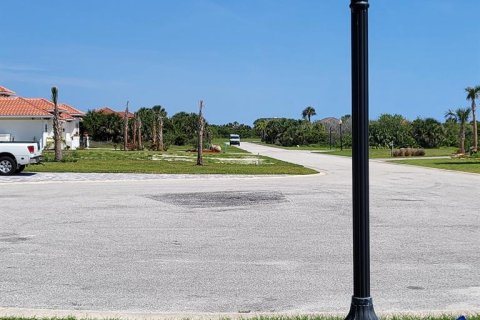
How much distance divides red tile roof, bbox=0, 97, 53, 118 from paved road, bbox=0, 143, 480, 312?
36.0 meters

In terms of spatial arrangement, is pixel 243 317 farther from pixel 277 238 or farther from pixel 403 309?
pixel 277 238

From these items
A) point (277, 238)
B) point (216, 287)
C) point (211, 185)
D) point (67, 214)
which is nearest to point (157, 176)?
point (211, 185)

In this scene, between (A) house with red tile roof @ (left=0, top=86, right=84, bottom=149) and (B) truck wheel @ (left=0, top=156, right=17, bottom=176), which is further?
(A) house with red tile roof @ (left=0, top=86, right=84, bottom=149)

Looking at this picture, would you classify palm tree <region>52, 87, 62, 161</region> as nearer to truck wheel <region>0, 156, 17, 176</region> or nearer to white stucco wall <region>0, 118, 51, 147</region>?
truck wheel <region>0, 156, 17, 176</region>

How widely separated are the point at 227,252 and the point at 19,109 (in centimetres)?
4822

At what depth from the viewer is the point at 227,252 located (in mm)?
9172

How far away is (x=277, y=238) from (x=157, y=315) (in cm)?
501

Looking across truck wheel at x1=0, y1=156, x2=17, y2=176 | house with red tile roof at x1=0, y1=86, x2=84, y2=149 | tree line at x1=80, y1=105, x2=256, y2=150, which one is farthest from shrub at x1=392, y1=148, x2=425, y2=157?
truck wheel at x1=0, y1=156, x2=17, y2=176

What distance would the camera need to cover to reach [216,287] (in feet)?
23.1

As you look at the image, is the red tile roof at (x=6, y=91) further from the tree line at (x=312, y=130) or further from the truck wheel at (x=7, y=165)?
the truck wheel at (x=7, y=165)

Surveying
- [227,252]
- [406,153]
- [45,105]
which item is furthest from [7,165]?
[406,153]

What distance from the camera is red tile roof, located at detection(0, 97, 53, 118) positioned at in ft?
171

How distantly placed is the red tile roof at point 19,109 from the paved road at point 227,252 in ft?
118

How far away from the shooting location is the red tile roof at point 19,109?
52000 millimetres
